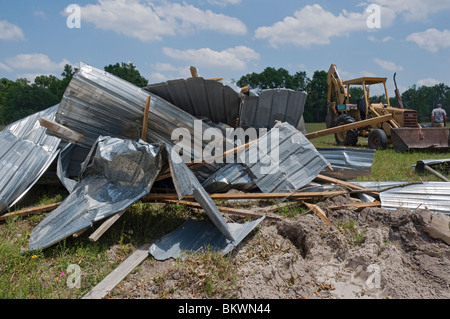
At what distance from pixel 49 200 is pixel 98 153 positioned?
1778mm

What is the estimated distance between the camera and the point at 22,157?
5391mm

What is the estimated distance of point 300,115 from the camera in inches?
265

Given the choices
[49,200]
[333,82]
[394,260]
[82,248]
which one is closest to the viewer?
[394,260]

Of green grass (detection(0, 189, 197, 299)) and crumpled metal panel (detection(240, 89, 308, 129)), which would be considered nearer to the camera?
green grass (detection(0, 189, 197, 299))

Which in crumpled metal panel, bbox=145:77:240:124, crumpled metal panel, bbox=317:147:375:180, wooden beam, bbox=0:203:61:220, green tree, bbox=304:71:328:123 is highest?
green tree, bbox=304:71:328:123

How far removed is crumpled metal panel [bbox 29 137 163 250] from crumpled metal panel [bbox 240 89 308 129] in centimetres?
258

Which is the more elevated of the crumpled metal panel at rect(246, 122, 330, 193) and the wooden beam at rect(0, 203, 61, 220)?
the crumpled metal panel at rect(246, 122, 330, 193)

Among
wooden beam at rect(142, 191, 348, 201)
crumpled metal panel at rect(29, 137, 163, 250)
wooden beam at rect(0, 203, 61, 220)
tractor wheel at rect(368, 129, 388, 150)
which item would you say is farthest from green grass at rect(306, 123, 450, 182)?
wooden beam at rect(0, 203, 61, 220)

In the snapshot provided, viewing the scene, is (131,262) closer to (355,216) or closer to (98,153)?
(98,153)

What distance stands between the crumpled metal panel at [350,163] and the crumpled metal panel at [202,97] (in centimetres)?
203

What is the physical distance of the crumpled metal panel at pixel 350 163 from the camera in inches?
234

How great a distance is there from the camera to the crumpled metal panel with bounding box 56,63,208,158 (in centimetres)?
511

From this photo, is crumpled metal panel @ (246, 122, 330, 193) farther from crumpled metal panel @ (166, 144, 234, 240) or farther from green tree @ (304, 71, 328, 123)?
green tree @ (304, 71, 328, 123)
